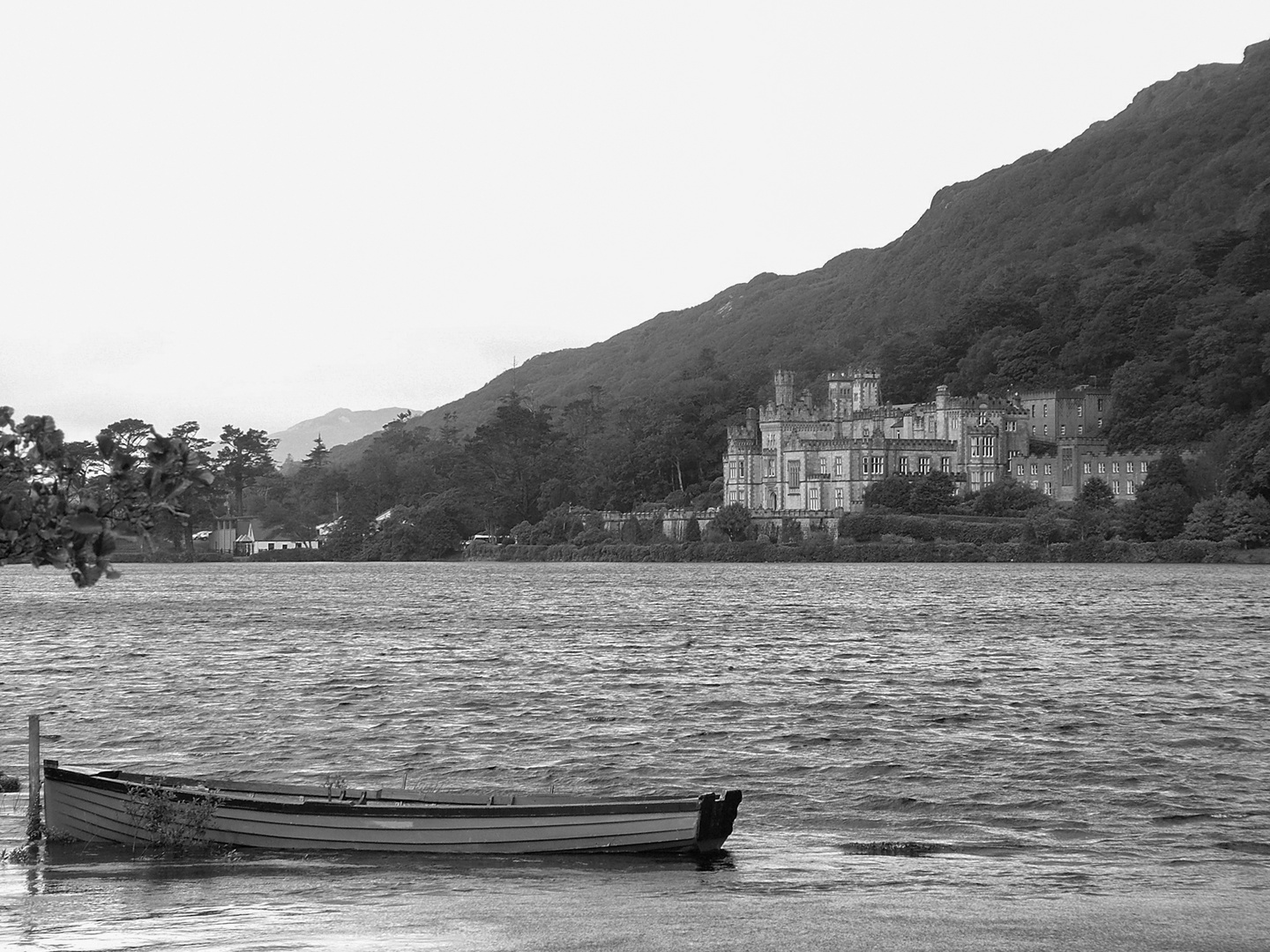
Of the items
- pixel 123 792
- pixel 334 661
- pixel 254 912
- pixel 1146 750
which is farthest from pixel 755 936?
pixel 334 661

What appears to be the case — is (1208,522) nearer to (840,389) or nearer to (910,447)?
(910,447)

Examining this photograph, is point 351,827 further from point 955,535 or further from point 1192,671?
point 955,535

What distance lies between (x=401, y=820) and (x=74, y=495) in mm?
11502

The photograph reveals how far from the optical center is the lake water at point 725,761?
A: 18375mm

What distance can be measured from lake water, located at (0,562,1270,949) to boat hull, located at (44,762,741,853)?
32cm

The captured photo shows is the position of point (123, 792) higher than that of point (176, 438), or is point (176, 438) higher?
point (176, 438)

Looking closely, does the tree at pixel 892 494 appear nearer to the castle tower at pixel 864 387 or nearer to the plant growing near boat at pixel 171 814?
the castle tower at pixel 864 387

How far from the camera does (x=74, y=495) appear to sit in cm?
1052

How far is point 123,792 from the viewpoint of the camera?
2173cm

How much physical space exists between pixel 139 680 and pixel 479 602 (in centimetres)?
4921

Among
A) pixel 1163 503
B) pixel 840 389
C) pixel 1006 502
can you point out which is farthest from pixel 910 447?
pixel 1163 503

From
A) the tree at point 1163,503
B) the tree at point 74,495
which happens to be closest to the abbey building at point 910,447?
the tree at point 1163,503

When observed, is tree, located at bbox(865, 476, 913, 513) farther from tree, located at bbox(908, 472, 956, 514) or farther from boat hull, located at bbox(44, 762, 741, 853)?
boat hull, located at bbox(44, 762, 741, 853)

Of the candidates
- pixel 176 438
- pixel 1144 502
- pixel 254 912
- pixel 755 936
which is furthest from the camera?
pixel 1144 502
